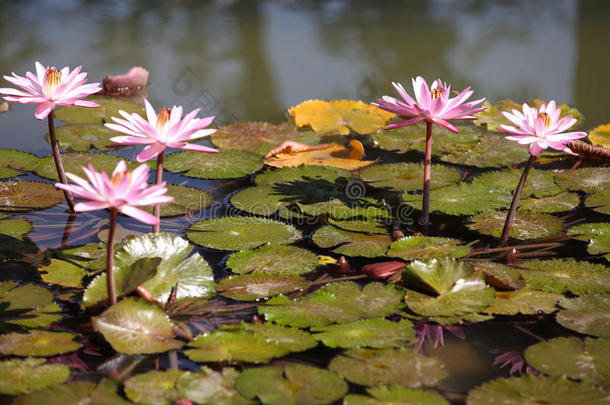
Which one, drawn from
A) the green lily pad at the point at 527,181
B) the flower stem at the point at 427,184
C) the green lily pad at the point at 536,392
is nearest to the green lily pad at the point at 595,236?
the green lily pad at the point at 527,181

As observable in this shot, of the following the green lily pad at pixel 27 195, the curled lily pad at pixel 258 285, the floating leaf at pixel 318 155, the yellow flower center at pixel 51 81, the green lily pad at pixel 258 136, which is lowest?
Result: the curled lily pad at pixel 258 285

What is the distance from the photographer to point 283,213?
2.37m

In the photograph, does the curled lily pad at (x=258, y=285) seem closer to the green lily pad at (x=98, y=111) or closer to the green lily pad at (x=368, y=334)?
the green lily pad at (x=368, y=334)

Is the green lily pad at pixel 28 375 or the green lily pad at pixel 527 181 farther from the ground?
the green lily pad at pixel 527 181

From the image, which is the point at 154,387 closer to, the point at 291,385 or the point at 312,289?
the point at 291,385

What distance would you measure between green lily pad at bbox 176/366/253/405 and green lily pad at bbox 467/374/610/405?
0.51 m

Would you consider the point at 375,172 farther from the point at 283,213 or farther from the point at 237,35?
the point at 237,35

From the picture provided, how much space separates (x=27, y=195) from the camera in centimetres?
240

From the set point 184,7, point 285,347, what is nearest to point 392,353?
point 285,347

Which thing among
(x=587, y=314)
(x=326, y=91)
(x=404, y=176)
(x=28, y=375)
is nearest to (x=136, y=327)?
(x=28, y=375)

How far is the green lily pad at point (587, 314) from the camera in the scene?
1657 mm

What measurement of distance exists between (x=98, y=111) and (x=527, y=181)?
2073 mm

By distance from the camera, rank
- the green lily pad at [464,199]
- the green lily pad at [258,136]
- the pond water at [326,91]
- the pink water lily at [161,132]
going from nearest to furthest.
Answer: the pond water at [326,91] < the pink water lily at [161,132] < the green lily pad at [464,199] < the green lily pad at [258,136]

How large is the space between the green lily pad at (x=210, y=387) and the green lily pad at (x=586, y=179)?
168cm
